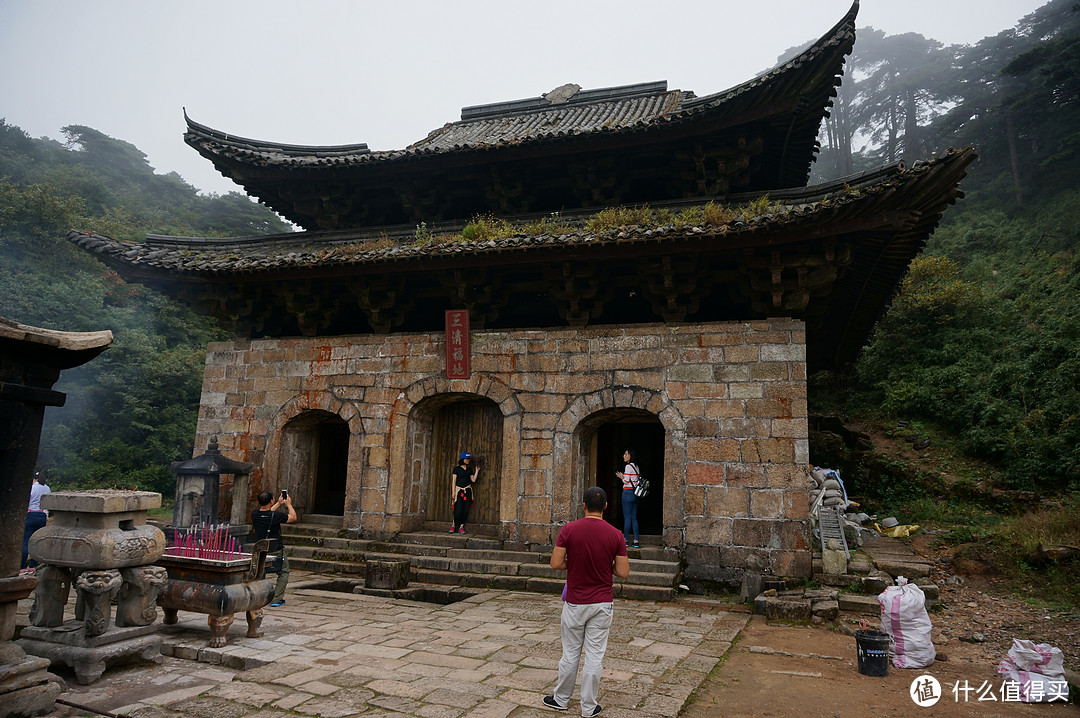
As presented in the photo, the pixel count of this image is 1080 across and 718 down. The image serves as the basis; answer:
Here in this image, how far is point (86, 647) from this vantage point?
4441 mm

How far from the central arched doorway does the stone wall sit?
11.8 inches

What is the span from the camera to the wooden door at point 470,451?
1055 centimetres

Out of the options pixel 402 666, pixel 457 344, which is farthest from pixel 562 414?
pixel 402 666

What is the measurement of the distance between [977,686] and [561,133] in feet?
28.7

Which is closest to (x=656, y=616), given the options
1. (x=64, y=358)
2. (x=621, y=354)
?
(x=621, y=354)

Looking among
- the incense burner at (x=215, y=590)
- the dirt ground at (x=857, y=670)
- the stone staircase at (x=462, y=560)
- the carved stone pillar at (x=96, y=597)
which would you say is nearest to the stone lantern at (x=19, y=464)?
the carved stone pillar at (x=96, y=597)

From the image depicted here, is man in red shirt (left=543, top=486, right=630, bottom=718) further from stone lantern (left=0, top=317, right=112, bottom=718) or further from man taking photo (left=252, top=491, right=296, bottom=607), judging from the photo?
man taking photo (left=252, top=491, right=296, bottom=607)

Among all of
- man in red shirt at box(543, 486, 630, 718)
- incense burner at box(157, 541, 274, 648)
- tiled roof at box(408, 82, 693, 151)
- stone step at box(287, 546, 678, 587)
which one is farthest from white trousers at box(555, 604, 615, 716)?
tiled roof at box(408, 82, 693, 151)

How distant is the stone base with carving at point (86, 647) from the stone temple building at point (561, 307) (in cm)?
511

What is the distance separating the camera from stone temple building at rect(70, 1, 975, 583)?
8.34 metres

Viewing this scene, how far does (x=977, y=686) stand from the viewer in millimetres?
4844

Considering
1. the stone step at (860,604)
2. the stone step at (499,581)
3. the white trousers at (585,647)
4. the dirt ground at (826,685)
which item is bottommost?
the dirt ground at (826,685)

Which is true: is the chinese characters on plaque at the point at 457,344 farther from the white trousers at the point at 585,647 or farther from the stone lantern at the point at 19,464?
the white trousers at the point at 585,647

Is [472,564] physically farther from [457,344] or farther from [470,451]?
[457,344]
